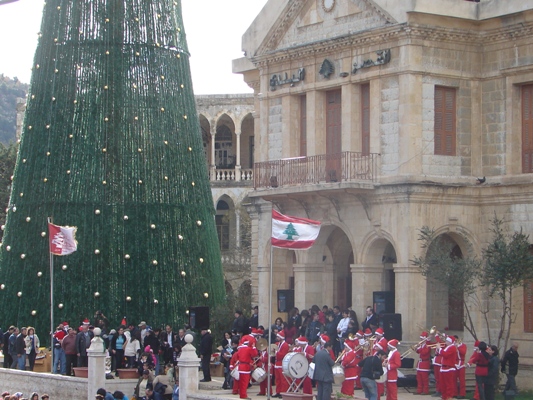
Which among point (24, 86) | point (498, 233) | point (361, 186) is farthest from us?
point (24, 86)

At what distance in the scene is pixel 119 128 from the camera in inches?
1543

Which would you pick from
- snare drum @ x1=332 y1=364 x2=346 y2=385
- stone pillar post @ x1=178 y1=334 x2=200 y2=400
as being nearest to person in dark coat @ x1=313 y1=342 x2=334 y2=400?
snare drum @ x1=332 y1=364 x2=346 y2=385

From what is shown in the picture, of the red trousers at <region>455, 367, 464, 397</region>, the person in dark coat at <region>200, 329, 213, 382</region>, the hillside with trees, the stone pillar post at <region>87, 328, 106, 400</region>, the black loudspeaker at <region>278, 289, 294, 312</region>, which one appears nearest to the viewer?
the red trousers at <region>455, 367, 464, 397</region>

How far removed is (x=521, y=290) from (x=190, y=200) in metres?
10.1

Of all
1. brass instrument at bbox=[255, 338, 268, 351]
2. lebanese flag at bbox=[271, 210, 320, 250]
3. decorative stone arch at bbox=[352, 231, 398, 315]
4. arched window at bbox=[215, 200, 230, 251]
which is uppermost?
arched window at bbox=[215, 200, 230, 251]

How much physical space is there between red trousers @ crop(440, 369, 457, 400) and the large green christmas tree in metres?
10.1

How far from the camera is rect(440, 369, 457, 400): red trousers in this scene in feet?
100

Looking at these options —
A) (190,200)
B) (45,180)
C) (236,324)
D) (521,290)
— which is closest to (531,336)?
(521,290)

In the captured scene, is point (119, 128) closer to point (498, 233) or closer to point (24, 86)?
point (498, 233)

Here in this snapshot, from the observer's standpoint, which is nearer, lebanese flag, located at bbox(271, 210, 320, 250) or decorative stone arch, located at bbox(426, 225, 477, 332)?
lebanese flag, located at bbox(271, 210, 320, 250)

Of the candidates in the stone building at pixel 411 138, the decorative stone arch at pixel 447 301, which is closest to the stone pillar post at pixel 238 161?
the stone building at pixel 411 138

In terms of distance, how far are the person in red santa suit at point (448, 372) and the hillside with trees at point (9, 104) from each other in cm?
10066

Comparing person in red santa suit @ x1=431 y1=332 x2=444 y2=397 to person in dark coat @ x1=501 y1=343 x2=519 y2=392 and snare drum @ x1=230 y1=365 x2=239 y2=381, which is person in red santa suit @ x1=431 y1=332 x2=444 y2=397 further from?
snare drum @ x1=230 y1=365 x2=239 y2=381

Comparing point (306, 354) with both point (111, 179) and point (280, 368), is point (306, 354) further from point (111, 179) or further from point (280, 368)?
point (111, 179)
